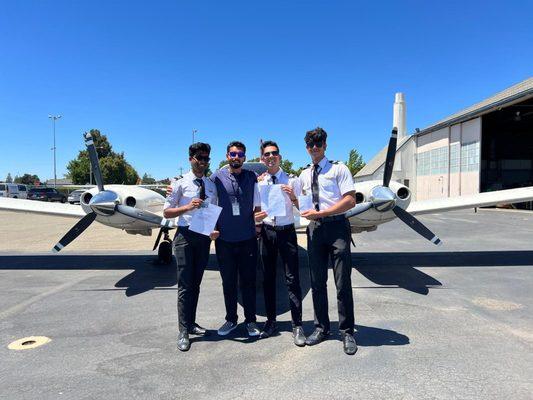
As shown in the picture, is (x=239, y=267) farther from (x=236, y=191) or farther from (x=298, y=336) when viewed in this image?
(x=298, y=336)

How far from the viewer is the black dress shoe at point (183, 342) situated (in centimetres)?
426

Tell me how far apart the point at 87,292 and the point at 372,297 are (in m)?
4.87

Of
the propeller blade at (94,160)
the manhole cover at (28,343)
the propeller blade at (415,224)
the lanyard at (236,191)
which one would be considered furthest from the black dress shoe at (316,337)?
the propeller blade at (94,160)

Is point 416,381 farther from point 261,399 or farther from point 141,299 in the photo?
point 141,299

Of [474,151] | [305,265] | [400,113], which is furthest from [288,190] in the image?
[400,113]

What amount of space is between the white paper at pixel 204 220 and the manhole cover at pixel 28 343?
2237mm

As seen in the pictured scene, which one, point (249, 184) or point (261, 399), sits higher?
point (249, 184)

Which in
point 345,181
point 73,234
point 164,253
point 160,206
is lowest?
point 164,253

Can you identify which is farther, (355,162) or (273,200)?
(355,162)

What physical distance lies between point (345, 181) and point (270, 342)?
1.99 meters

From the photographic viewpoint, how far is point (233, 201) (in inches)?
177

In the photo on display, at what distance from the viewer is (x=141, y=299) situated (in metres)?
6.38

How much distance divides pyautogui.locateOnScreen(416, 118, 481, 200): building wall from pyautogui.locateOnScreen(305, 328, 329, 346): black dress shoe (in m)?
32.8

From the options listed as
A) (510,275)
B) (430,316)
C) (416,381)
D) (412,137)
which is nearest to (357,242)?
(510,275)
